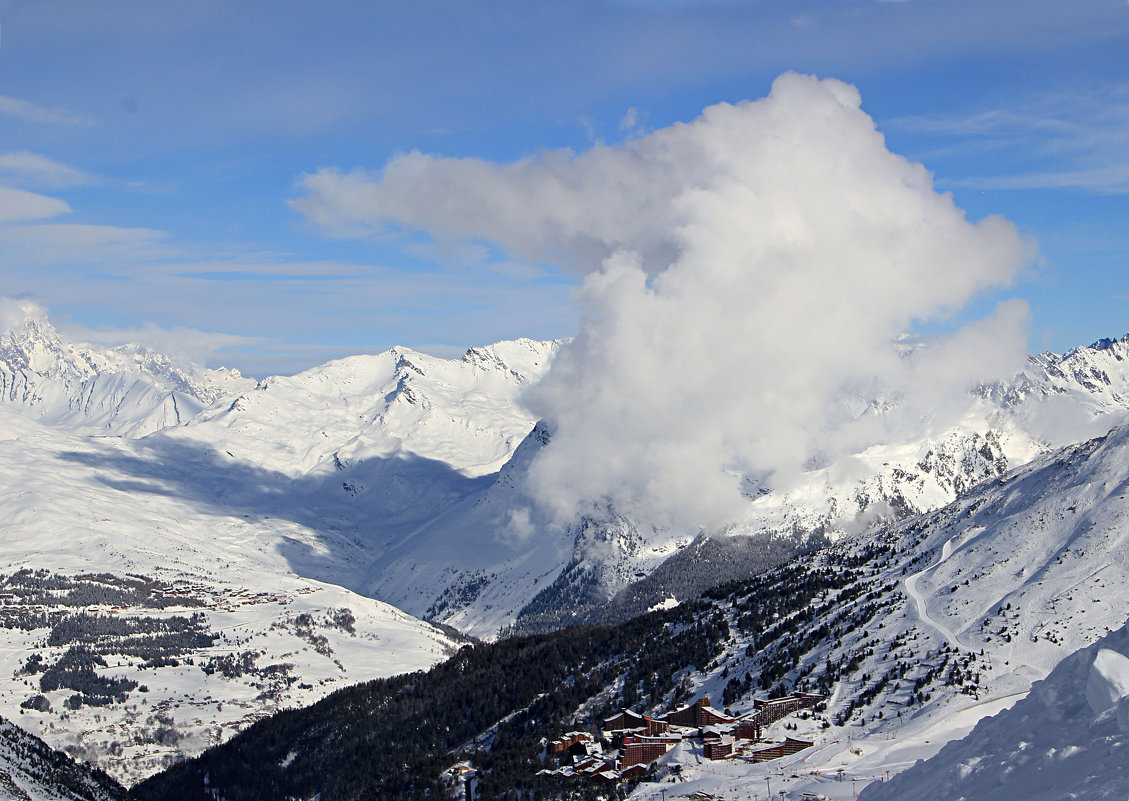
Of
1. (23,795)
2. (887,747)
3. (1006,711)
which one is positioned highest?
(23,795)

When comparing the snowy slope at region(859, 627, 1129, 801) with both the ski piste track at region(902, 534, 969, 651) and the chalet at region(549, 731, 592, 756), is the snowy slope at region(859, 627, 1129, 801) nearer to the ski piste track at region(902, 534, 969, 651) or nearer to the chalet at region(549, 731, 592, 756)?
the chalet at region(549, 731, 592, 756)

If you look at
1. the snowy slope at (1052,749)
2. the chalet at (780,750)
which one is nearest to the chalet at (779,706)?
the chalet at (780,750)

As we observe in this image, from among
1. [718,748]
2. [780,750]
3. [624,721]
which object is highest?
[624,721]

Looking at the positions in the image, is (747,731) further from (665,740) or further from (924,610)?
(924,610)

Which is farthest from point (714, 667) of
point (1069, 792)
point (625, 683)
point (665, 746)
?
point (1069, 792)

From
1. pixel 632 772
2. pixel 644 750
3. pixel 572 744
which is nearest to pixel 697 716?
pixel 644 750

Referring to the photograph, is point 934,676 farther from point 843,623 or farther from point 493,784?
point 493,784

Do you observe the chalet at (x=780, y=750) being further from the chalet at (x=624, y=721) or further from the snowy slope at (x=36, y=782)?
the snowy slope at (x=36, y=782)

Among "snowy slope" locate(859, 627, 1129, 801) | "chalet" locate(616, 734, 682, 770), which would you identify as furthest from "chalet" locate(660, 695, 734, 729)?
"snowy slope" locate(859, 627, 1129, 801)
